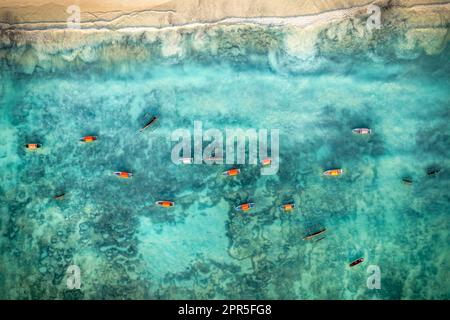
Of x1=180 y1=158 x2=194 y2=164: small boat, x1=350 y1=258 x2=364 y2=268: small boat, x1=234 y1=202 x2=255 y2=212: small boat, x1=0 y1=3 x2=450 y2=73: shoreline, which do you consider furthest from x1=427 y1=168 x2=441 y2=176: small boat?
x1=180 y1=158 x2=194 y2=164: small boat

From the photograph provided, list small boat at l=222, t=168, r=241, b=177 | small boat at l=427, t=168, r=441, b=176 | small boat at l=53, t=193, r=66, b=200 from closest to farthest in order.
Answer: small boat at l=427, t=168, r=441, b=176 < small boat at l=222, t=168, r=241, b=177 < small boat at l=53, t=193, r=66, b=200

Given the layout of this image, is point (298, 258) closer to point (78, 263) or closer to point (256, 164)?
point (256, 164)

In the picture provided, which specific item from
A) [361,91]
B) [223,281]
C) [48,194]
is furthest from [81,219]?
→ [361,91]

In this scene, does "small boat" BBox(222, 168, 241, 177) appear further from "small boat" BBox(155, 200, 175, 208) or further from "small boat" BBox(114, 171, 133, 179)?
"small boat" BBox(114, 171, 133, 179)

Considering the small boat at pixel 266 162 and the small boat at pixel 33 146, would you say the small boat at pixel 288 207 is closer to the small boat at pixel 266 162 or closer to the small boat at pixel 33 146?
the small boat at pixel 266 162

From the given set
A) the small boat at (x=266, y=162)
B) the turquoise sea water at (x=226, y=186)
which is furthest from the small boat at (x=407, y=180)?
the small boat at (x=266, y=162)

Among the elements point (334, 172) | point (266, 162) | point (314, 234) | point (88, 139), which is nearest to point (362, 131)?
point (334, 172)

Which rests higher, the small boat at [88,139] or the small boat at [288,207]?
the small boat at [88,139]

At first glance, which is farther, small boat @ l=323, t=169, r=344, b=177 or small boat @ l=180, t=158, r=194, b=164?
small boat @ l=180, t=158, r=194, b=164
